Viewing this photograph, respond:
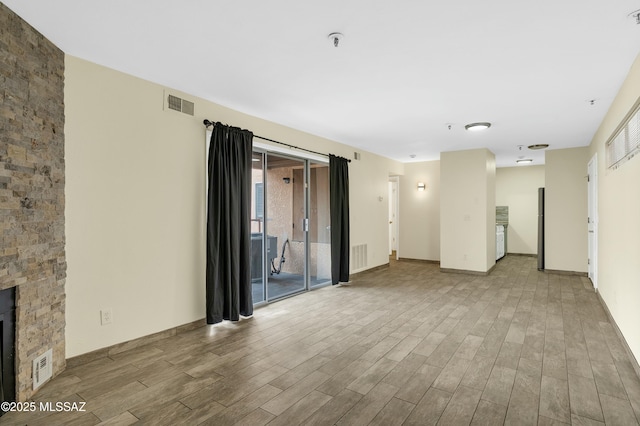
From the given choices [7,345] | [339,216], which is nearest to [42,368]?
[7,345]

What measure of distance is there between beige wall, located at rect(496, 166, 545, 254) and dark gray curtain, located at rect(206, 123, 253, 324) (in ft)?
27.7

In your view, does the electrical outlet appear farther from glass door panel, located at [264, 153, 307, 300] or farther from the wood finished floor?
glass door panel, located at [264, 153, 307, 300]

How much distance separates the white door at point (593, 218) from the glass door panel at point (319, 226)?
434 cm

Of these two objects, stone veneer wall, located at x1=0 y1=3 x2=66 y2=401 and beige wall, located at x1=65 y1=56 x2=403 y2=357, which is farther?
beige wall, located at x1=65 y1=56 x2=403 y2=357

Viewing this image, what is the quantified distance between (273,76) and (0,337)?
2.87m

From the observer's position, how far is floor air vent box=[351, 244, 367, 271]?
670 centimetres

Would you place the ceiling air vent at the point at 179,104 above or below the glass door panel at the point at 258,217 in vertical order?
above

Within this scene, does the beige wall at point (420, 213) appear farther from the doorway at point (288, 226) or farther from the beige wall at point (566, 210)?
the doorway at point (288, 226)

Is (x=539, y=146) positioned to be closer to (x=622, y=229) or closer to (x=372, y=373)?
(x=622, y=229)

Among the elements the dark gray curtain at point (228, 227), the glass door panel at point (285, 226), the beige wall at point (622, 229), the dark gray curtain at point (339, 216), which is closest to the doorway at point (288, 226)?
the glass door panel at point (285, 226)

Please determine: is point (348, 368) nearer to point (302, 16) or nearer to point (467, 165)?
point (302, 16)

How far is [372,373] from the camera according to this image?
109 inches

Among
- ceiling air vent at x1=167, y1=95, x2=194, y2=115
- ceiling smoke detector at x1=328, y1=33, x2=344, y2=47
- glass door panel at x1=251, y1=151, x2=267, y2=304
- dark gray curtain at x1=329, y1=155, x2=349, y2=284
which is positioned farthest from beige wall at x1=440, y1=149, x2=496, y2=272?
ceiling air vent at x1=167, y1=95, x2=194, y2=115

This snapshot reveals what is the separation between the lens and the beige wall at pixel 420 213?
8609mm
